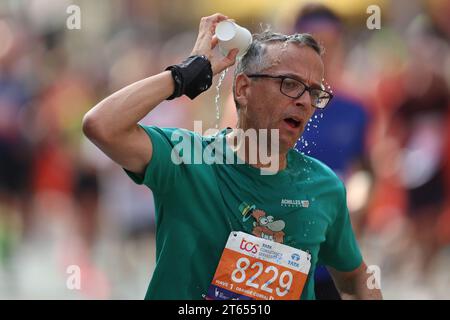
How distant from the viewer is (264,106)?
343cm

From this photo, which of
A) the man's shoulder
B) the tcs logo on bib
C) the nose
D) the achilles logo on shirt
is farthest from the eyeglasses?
the tcs logo on bib

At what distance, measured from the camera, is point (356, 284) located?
12.4ft

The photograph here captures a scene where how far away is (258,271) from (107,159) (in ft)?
12.5

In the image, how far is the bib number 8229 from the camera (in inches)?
A: 128

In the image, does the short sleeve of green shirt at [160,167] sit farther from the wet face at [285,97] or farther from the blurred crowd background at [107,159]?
the blurred crowd background at [107,159]

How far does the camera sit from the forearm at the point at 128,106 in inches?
118

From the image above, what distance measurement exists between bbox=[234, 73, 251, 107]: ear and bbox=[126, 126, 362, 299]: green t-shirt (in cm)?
20

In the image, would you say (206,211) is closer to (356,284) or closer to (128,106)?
(128,106)

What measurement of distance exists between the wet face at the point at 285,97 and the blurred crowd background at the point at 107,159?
3401 millimetres
